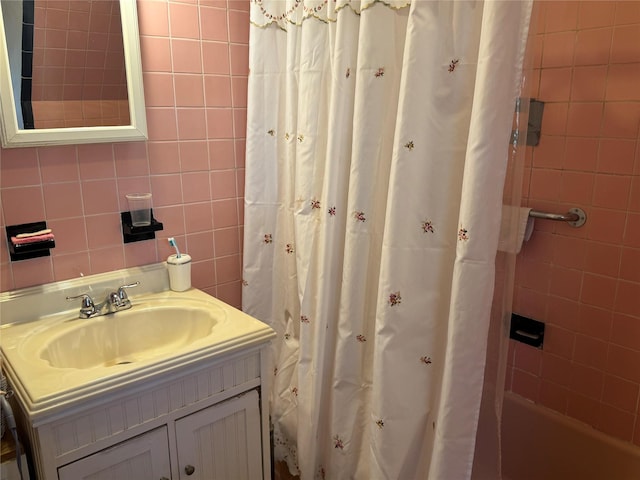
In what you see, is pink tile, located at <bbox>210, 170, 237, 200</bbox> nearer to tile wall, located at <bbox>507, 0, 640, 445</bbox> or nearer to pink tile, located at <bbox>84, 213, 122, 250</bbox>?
pink tile, located at <bbox>84, 213, 122, 250</bbox>

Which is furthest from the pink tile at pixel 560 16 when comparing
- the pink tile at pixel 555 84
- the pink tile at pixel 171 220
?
the pink tile at pixel 171 220

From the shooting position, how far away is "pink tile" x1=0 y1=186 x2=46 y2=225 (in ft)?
4.61

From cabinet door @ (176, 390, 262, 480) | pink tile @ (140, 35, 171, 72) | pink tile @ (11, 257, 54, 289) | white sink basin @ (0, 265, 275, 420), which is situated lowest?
cabinet door @ (176, 390, 262, 480)

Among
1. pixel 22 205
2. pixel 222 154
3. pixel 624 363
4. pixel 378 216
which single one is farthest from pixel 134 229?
pixel 624 363

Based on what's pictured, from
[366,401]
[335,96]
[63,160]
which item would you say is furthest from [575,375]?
[63,160]

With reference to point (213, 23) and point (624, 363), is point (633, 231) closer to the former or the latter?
point (624, 363)

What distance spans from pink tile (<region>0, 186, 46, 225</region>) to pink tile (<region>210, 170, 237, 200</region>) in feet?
1.84

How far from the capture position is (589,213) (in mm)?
1736

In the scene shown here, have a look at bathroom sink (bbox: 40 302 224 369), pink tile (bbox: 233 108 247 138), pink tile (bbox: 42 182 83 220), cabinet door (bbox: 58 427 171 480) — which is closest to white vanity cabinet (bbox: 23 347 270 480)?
cabinet door (bbox: 58 427 171 480)

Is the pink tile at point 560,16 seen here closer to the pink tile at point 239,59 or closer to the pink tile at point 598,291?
the pink tile at point 598,291

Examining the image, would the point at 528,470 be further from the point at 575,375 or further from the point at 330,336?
the point at 330,336

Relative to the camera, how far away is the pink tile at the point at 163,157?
1652 mm

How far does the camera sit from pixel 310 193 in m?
1.65

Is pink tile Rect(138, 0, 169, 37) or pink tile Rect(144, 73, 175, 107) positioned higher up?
pink tile Rect(138, 0, 169, 37)
